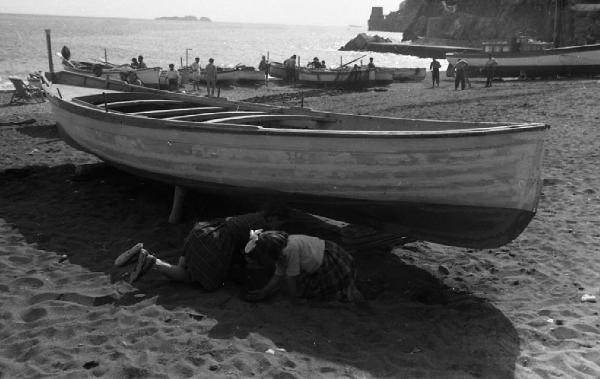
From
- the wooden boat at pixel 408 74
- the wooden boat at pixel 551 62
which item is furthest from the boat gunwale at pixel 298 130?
the wooden boat at pixel 408 74

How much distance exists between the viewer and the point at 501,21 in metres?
77.8

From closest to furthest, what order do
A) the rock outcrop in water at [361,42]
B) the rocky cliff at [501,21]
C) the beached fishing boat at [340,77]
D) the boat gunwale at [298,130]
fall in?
1. the boat gunwale at [298,130]
2. the beached fishing boat at [340,77]
3. the rocky cliff at [501,21]
4. the rock outcrop in water at [361,42]

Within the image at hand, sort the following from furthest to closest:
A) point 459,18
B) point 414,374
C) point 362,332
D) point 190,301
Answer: point 459,18 → point 190,301 → point 362,332 → point 414,374

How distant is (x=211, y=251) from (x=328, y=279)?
3.85 feet

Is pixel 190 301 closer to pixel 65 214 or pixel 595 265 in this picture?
pixel 65 214

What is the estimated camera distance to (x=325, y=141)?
602 centimetres

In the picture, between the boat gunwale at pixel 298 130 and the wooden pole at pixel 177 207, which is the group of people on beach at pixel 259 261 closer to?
the boat gunwale at pixel 298 130

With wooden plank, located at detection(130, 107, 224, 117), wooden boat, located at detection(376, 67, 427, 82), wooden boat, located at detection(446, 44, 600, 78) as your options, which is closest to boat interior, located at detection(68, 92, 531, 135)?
wooden plank, located at detection(130, 107, 224, 117)

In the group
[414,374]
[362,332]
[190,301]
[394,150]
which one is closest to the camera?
[414,374]

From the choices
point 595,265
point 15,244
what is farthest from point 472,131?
point 15,244

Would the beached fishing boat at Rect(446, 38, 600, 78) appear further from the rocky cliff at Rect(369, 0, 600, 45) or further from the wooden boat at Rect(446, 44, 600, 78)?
the rocky cliff at Rect(369, 0, 600, 45)

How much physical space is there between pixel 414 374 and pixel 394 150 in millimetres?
2317

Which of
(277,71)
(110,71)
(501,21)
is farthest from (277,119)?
(501,21)

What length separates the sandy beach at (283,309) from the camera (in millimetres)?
4363
